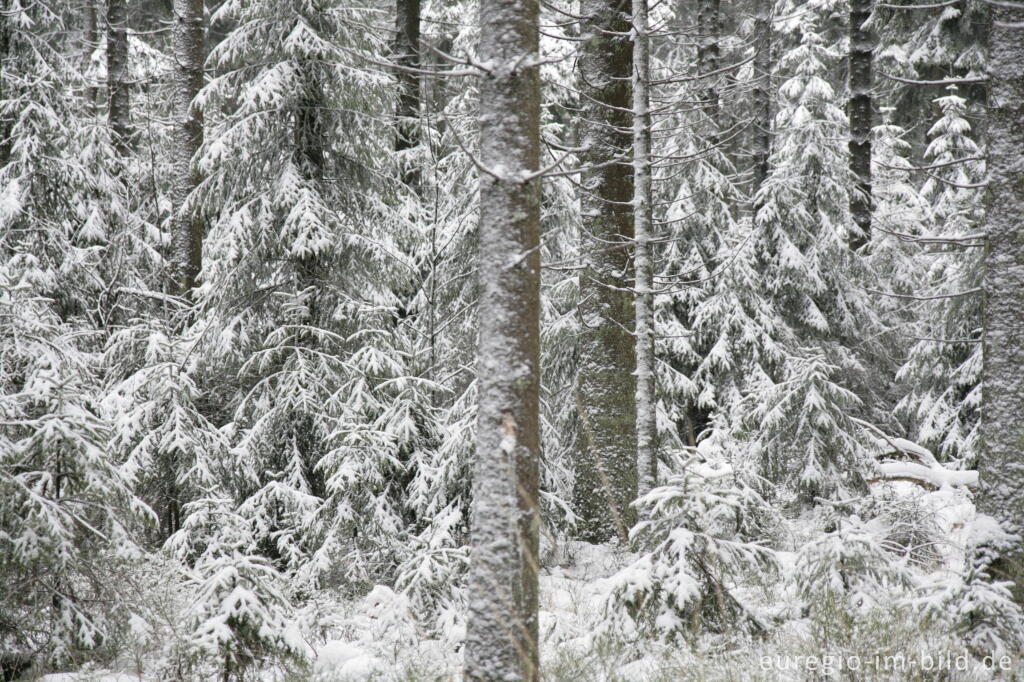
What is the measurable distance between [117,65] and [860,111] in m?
14.9

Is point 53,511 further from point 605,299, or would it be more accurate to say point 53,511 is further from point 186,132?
point 186,132

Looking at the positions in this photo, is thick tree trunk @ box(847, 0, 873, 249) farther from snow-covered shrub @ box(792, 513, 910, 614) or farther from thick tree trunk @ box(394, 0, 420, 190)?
snow-covered shrub @ box(792, 513, 910, 614)

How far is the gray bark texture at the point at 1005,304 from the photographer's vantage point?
5.15m

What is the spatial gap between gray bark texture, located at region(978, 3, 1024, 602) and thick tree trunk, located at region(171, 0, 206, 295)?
36.4ft

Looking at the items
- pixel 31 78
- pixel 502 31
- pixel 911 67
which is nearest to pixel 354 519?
pixel 502 31

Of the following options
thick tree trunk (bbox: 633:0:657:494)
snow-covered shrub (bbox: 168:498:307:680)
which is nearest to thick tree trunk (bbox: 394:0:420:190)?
thick tree trunk (bbox: 633:0:657:494)

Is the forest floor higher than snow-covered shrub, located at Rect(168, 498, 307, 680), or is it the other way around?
snow-covered shrub, located at Rect(168, 498, 307, 680)

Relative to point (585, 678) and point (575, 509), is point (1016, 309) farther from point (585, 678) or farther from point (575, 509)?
point (575, 509)

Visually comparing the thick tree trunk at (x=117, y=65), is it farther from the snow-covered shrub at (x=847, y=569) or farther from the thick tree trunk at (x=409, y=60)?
the snow-covered shrub at (x=847, y=569)

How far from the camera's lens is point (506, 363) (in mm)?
4199

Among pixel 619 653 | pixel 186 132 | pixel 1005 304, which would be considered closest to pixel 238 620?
pixel 619 653

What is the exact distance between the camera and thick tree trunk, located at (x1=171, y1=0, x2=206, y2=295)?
11781mm

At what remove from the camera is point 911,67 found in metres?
20.8

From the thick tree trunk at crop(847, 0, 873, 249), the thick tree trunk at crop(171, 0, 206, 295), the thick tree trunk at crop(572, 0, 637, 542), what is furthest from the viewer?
the thick tree trunk at crop(847, 0, 873, 249)
